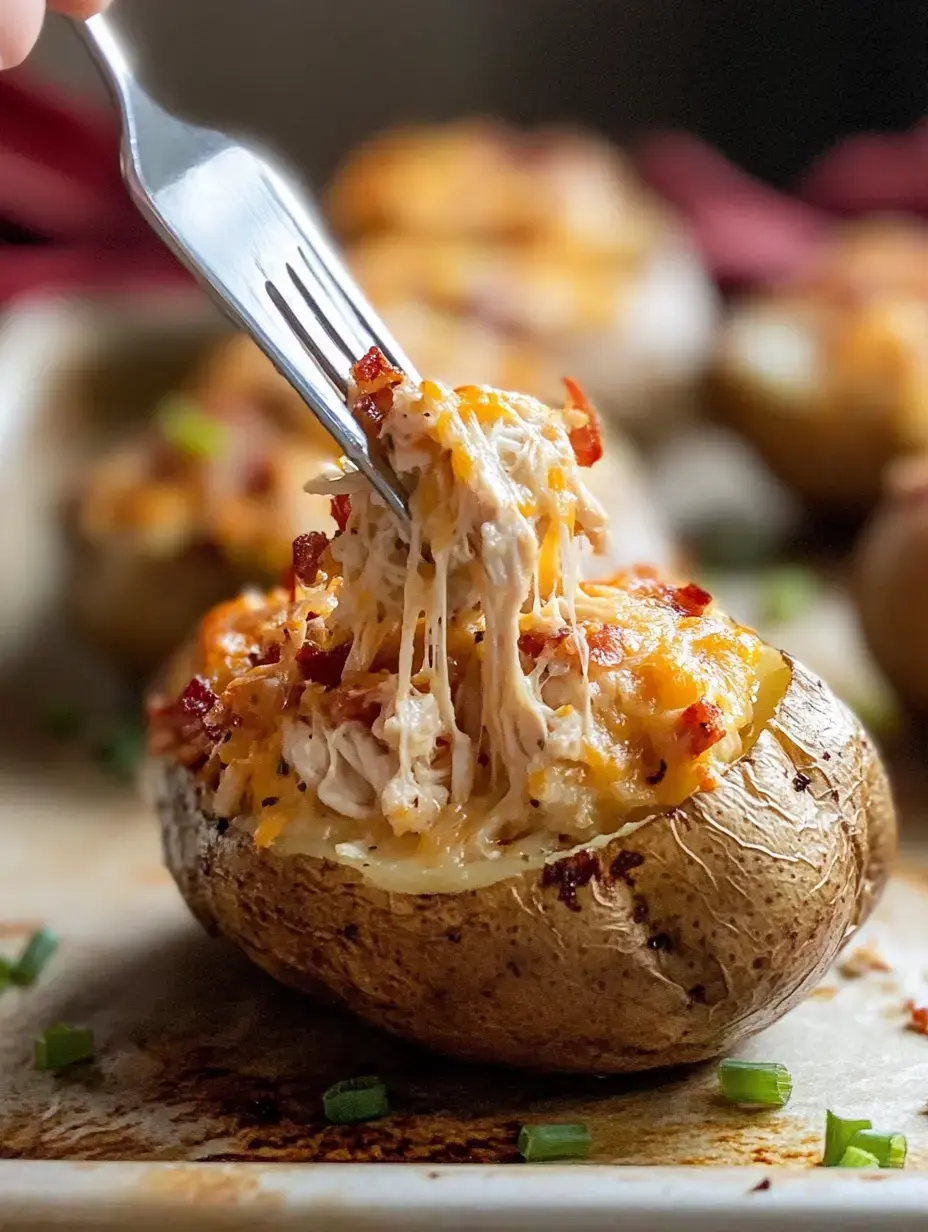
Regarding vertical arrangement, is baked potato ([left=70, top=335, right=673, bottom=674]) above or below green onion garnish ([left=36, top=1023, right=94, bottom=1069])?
above

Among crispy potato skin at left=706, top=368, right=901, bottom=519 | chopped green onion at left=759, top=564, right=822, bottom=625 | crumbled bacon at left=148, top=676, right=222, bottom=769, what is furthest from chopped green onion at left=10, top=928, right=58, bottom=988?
crispy potato skin at left=706, top=368, right=901, bottom=519

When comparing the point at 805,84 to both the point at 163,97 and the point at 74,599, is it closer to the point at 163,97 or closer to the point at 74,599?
the point at 163,97

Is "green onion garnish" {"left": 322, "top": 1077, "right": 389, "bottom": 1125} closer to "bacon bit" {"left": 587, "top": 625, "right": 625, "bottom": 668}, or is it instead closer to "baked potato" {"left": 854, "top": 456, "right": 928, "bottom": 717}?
"bacon bit" {"left": 587, "top": 625, "right": 625, "bottom": 668}

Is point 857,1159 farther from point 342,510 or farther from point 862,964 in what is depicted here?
point 342,510

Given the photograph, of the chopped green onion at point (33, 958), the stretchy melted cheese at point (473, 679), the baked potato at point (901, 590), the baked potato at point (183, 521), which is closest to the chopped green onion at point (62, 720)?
the baked potato at point (183, 521)

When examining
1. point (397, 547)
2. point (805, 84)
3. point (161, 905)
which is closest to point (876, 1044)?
point (397, 547)
